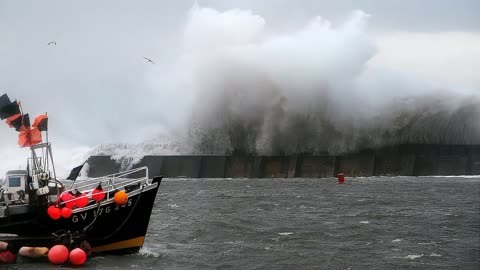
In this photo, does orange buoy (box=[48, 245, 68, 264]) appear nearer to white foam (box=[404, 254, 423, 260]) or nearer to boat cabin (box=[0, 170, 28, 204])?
boat cabin (box=[0, 170, 28, 204])

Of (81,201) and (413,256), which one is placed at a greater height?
(81,201)

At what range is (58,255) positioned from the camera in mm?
23875

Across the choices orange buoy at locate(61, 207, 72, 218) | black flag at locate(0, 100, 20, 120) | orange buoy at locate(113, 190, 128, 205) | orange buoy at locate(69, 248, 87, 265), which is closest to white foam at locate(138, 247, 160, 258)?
orange buoy at locate(113, 190, 128, 205)

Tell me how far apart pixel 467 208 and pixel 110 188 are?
22164 millimetres

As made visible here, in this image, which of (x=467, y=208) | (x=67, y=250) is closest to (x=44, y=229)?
(x=67, y=250)

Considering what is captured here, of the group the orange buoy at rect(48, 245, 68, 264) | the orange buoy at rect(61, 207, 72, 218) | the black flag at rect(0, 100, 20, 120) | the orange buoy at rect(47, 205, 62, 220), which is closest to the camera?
the orange buoy at rect(48, 245, 68, 264)

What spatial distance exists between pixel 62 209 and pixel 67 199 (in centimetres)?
71

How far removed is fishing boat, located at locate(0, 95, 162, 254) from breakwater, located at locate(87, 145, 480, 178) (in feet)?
183

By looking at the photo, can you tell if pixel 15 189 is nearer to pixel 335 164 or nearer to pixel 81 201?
pixel 81 201

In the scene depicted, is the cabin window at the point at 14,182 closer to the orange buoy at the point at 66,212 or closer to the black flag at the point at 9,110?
the black flag at the point at 9,110

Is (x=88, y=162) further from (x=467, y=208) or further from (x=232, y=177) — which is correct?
(x=467, y=208)

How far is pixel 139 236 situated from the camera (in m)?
26.8

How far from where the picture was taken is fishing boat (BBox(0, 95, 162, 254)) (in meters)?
25.3

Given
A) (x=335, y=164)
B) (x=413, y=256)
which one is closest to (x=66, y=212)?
(x=413, y=256)
